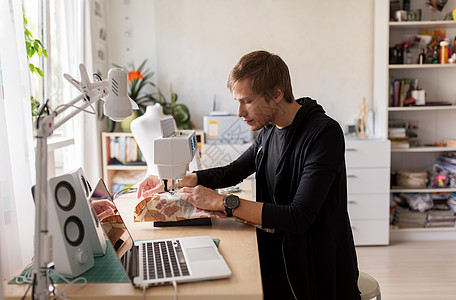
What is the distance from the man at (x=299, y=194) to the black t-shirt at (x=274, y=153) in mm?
21

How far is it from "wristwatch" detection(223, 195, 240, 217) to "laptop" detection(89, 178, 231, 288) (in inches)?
5.5

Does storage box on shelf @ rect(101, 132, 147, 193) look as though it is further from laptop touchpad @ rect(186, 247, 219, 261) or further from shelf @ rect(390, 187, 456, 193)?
laptop touchpad @ rect(186, 247, 219, 261)

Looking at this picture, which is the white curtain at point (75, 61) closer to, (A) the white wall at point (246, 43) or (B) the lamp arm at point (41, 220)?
(A) the white wall at point (246, 43)

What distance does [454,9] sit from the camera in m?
3.86

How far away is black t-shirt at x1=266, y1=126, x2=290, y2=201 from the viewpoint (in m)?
1.80

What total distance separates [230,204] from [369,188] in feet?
8.14

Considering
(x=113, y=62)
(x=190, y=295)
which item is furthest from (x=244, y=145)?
(x=190, y=295)

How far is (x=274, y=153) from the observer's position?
1869 millimetres

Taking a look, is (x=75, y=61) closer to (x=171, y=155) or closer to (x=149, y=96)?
(x=149, y=96)

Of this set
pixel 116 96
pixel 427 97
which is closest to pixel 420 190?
pixel 427 97

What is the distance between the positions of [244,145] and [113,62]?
1481 millimetres

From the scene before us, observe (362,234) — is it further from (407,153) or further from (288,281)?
(288,281)

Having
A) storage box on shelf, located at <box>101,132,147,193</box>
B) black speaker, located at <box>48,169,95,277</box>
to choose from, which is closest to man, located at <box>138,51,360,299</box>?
black speaker, located at <box>48,169,95,277</box>

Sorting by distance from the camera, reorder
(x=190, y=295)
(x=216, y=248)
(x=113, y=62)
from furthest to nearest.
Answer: (x=113, y=62)
(x=216, y=248)
(x=190, y=295)
